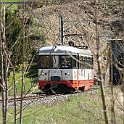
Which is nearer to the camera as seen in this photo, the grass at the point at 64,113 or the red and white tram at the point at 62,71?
the grass at the point at 64,113

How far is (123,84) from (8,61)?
1763mm

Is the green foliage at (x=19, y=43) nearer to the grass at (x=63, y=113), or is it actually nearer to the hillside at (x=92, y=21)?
the hillside at (x=92, y=21)

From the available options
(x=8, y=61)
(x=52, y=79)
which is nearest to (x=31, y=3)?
(x=8, y=61)

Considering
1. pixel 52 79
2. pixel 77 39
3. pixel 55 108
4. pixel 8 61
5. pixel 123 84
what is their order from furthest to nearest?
pixel 77 39 < pixel 52 79 < pixel 55 108 < pixel 8 61 < pixel 123 84

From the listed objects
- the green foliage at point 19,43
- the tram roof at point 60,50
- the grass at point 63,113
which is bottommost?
the grass at point 63,113

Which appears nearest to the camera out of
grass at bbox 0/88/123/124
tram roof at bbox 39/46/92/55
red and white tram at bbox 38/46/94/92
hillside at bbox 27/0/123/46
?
hillside at bbox 27/0/123/46

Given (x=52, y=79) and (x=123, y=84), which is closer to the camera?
(x=123, y=84)

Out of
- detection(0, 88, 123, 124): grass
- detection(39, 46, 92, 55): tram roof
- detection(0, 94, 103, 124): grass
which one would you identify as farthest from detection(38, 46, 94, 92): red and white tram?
detection(0, 94, 103, 124): grass

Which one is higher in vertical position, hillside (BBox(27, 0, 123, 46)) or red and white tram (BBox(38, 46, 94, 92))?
hillside (BBox(27, 0, 123, 46))

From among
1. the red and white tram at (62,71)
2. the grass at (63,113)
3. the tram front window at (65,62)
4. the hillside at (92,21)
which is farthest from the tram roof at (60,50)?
the hillside at (92,21)

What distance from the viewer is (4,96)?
5230mm

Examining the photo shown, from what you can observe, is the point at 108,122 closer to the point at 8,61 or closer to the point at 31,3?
the point at 8,61

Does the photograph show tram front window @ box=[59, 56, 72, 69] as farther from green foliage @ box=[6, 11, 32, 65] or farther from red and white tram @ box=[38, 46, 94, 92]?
green foliage @ box=[6, 11, 32, 65]

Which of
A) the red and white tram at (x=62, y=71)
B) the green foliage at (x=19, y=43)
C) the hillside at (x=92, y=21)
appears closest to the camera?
the hillside at (x=92, y=21)
